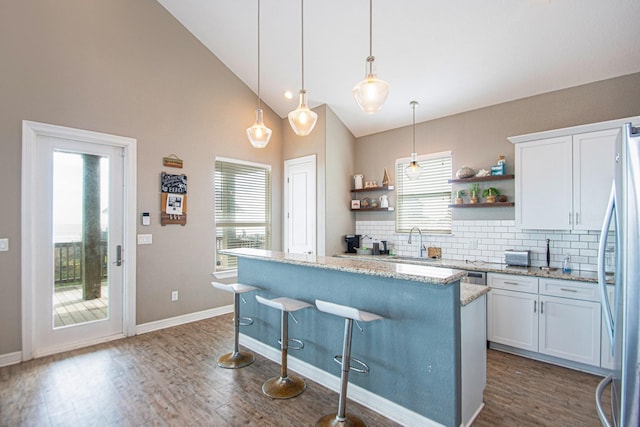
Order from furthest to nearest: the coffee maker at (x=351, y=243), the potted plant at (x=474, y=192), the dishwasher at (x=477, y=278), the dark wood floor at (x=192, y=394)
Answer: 1. the coffee maker at (x=351, y=243)
2. the potted plant at (x=474, y=192)
3. the dishwasher at (x=477, y=278)
4. the dark wood floor at (x=192, y=394)

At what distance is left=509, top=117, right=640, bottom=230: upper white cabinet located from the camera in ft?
10.3

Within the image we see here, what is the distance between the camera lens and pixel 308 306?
8.93 feet

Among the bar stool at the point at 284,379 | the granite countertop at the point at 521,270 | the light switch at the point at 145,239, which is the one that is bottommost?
the bar stool at the point at 284,379

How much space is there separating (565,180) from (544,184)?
187 mm

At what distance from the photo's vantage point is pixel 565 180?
132 inches

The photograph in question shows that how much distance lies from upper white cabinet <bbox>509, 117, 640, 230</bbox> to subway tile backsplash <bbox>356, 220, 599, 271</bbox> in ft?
1.22

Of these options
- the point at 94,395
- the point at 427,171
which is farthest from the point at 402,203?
the point at 94,395

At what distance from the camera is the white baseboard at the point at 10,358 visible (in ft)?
10.4

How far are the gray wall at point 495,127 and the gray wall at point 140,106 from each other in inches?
79.0

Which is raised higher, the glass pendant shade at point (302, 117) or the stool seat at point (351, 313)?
the glass pendant shade at point (302, 117)

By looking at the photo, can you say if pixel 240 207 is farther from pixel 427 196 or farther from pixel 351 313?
pixel 351 313

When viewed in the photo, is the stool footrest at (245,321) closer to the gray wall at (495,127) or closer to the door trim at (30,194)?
the door trim at (30,194)

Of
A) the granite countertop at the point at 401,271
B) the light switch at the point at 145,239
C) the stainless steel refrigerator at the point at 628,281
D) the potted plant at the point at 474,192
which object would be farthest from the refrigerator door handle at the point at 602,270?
the light switch at the point at 145,239

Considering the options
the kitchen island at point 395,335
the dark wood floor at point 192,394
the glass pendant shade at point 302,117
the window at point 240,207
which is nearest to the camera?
the kitchen island at point 395,335
